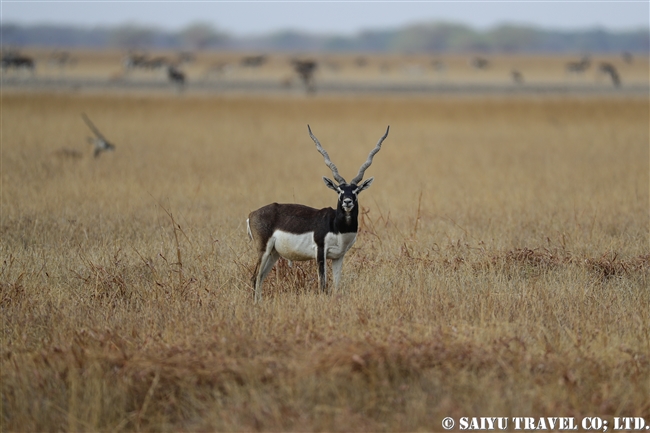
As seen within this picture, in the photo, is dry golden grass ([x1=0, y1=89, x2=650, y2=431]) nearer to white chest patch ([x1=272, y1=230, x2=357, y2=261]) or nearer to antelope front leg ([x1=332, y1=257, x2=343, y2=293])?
antelope front leg ([x1=332, y1=257, x2=343, y2=293])

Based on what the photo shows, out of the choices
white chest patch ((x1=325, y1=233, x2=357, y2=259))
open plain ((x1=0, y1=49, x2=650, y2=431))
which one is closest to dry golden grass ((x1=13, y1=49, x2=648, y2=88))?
open plain ((x1=0, y1=49, x2=650, y2=431))

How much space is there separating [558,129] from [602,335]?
71.0ft

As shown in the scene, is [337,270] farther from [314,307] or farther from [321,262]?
[314,307]

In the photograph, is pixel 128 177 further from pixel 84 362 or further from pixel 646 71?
pixel 646 71

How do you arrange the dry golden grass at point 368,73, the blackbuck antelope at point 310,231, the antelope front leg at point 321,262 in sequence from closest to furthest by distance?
1. the blackbuck antelope at point 310,231
2. the antelope front leg at point 321,262
3. the dry golden grass at point 368,73

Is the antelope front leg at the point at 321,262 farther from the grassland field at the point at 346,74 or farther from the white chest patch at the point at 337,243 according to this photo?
the grassland field at the point at 346,74

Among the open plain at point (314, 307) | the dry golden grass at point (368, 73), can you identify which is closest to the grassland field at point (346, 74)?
the dry golden grass at point (368, 73)

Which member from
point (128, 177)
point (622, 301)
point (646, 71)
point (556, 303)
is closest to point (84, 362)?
point (556, 303)

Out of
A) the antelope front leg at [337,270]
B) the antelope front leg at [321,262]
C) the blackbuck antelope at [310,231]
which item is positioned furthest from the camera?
the antelope front leg at [337,270]

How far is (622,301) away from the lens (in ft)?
25.7

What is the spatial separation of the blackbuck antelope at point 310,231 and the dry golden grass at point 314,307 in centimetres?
43

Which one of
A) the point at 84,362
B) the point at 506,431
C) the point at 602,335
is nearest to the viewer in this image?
the point at 506,431

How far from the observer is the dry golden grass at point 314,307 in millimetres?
5715

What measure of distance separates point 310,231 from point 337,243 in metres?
0.31
